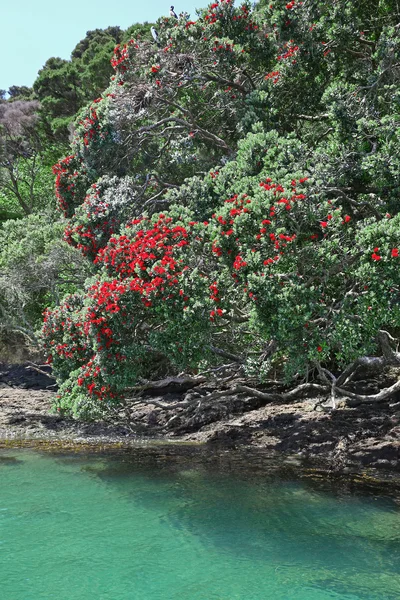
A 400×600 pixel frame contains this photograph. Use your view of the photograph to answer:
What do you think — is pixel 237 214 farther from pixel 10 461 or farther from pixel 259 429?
pixel 10 461

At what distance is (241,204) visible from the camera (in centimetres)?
1027

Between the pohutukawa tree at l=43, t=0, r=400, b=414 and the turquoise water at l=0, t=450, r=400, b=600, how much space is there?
226cm

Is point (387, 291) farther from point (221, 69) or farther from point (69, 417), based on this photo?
point (69, 417)

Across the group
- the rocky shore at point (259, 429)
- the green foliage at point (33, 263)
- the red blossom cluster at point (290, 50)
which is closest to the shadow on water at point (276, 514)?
the rocky shore at point (259, 429)

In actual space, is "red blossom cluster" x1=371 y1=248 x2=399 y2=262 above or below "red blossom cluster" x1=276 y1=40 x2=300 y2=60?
below

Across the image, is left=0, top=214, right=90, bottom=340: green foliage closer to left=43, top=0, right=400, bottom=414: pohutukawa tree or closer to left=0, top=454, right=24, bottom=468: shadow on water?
left=43, top=0, right=400, bottom=414: pohutukawa tree

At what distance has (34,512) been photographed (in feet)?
34.3

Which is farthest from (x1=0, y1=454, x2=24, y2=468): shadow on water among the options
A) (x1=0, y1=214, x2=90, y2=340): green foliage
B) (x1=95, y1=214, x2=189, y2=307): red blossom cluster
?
(x1=0, y1=214, x2=90, y2=340): green foliage

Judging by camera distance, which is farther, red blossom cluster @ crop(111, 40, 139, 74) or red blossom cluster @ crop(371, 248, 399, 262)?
red blossom cluster @ crop(111, 40, 139, 74)

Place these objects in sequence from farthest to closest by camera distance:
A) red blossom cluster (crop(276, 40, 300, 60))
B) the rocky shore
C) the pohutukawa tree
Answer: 1. red blossom cluster (crop(276, 40, 300, 60))
2. the rocky shore
3. the pohutukawa tree

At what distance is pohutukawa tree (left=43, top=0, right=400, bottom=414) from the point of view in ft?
31.9

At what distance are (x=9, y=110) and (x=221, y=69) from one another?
27.7m

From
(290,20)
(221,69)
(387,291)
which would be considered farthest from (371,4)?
(387,291)

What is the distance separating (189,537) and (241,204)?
571cm
